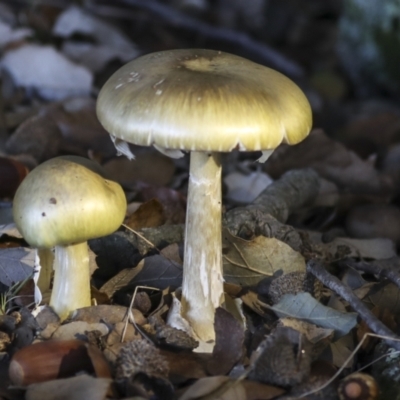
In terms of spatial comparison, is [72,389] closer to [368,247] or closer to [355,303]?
[355,303]

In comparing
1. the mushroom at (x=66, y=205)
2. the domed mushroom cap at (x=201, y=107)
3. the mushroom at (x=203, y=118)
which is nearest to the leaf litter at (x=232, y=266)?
the mushroom at (x=203, y=118)

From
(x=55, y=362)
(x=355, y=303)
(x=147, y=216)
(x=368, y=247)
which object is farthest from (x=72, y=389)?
(x=368, y=247)

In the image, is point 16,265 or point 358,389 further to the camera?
point 16,265

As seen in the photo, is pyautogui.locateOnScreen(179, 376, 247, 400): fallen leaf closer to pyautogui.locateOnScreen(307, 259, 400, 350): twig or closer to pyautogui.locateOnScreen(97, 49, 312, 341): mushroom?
pyautogui.locateOnScreen(97, 49, 312, 341): mushroom

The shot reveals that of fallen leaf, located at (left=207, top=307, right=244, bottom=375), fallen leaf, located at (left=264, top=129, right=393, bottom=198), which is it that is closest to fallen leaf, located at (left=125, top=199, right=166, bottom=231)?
fallen leaf, located at (left=207, top=307, right=244, bottom=375)

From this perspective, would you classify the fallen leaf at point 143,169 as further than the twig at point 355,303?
Yes

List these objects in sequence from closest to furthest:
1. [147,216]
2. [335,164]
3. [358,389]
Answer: [358,389] → [147,216] → [335,164]

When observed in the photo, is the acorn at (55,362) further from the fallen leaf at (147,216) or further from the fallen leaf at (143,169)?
the fallen leaf at (143,169)
